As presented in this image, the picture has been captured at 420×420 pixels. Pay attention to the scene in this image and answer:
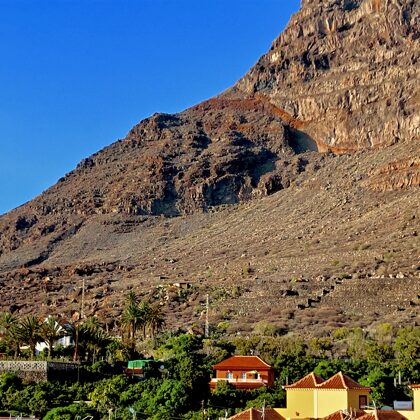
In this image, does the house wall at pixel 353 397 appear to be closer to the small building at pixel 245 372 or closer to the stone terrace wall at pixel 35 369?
the small building at pixel 245 372

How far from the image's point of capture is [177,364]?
2815 inches

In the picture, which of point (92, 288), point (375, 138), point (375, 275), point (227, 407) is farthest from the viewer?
point (375, 138)

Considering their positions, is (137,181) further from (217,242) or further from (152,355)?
(152,355)

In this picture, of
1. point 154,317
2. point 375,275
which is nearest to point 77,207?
point 375,275

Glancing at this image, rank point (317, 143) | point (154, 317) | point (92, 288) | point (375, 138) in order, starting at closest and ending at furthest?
point (154, 317), point (92, 288), point (375, 138), point (317, 143)

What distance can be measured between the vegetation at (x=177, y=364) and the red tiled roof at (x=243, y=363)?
1135mm

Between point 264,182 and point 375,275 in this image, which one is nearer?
point 375,275

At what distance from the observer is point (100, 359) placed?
7519 centimetres

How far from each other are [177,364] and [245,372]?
14.8 feet

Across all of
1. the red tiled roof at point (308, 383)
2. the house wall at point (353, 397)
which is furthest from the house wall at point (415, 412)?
the red tiled roof at point (308, 383)

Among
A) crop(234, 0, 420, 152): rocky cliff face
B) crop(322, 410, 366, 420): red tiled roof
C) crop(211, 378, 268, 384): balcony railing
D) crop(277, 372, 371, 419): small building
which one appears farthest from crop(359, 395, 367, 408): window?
crop(234, 0, 420, 152): rocky cliff face

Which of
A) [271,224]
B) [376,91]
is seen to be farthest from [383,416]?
[376,91]

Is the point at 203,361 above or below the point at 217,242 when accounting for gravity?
below

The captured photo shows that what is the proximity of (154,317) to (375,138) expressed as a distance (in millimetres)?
97669
